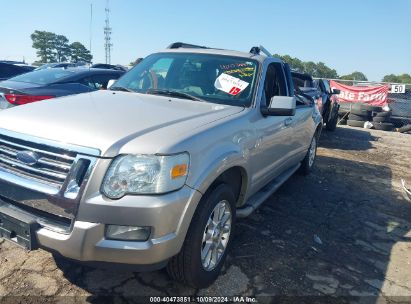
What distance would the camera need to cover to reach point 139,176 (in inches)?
92.4

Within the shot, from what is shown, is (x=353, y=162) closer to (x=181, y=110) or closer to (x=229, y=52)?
(x=229, y=52)

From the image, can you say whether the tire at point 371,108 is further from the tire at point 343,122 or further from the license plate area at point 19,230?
the license plate area at point 19,230

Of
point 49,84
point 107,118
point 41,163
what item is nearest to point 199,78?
point 107,118

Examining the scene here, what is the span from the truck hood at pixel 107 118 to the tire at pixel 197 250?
54 centimetres

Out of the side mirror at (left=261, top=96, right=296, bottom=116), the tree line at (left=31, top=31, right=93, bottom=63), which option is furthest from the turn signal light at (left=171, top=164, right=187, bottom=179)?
the tree line at (left=31, top=31, right=93, bottom=63)

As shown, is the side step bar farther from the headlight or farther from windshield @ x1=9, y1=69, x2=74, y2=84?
windshield @ x1=9, y1=69, x2=74, y2=84

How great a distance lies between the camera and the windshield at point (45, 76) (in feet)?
21.2

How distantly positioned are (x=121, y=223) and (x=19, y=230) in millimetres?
716

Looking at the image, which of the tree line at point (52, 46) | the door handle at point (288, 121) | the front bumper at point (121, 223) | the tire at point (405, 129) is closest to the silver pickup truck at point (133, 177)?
the front bumper at point (121, 223)

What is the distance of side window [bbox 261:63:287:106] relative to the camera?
3.99 m

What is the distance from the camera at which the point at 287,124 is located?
439 cm

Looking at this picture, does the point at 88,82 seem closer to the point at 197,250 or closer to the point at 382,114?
the point at 197,250

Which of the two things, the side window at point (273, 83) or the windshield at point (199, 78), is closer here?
the windshield at point (199, 78)

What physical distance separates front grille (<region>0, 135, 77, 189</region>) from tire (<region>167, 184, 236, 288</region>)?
0.93 metres
